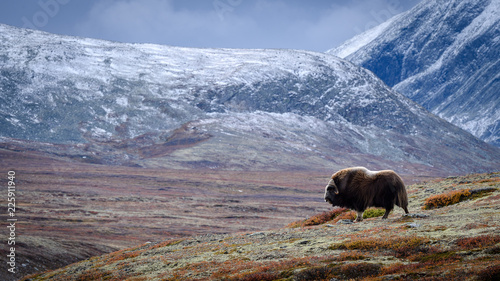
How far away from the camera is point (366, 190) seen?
69.9 feet

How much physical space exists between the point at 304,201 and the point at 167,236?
2343 inches

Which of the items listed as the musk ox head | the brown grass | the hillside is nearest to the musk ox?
the musk ox head

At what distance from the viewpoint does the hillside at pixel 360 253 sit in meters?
12.6

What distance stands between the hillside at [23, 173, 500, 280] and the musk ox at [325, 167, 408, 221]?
1.05 m

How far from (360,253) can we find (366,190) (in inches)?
275

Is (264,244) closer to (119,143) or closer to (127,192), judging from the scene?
(127,192)

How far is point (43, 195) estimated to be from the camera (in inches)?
4008

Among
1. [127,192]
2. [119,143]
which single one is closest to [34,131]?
[119,143]

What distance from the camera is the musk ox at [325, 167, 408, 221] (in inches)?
820

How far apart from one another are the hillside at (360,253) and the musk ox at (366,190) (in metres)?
→ 1.05

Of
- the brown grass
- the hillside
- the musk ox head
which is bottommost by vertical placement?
the hillside

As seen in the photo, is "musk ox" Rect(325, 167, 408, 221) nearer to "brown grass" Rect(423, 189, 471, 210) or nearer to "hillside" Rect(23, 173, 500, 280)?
"hillside" Rect(23, 173, 500, 280)

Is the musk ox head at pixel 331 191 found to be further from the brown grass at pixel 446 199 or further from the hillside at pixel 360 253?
the brown grass at pixel 446 199

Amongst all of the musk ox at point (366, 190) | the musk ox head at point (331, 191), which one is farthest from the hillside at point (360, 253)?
the musk ox head at point (331, 191)
